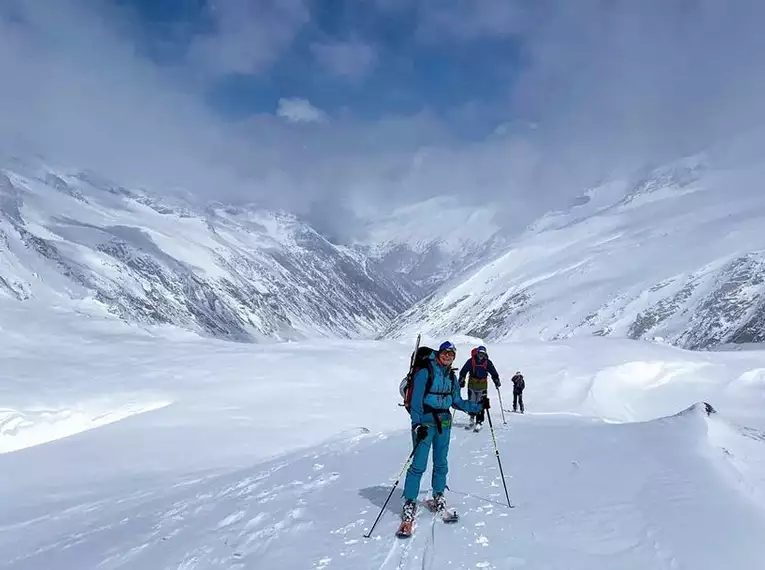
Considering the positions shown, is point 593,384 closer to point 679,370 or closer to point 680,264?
point 679,370

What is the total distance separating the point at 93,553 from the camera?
9094 mm

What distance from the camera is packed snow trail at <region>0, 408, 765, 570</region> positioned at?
7414 mm

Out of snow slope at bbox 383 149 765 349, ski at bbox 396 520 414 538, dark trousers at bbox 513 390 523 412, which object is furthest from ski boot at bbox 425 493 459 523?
snow slope at bbox 383 149 765 349

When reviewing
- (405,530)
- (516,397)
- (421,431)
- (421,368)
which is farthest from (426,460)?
(516,397)

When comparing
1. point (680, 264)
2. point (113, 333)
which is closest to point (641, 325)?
point (680, 264)

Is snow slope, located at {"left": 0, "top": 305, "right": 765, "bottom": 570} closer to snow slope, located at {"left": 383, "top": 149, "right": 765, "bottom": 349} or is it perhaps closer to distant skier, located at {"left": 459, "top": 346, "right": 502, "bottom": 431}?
distant skier, located at {"left": 459, "top": 346, "right": 502, "bottom": 431}

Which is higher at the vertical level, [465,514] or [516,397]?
[516,397]

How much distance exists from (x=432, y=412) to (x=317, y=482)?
4.24 m

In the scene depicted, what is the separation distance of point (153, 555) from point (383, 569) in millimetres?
3869

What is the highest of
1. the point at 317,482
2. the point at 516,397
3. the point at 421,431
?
the point at 516,397

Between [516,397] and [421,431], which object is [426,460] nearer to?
[421,431]

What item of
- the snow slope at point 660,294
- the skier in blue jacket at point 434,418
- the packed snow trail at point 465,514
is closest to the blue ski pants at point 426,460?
the skier in blue jacket at point 434,418

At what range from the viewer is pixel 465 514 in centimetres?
895

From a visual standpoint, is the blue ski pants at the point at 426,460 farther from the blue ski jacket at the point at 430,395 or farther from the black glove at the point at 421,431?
the blue ski jacket at the point at 430,395
